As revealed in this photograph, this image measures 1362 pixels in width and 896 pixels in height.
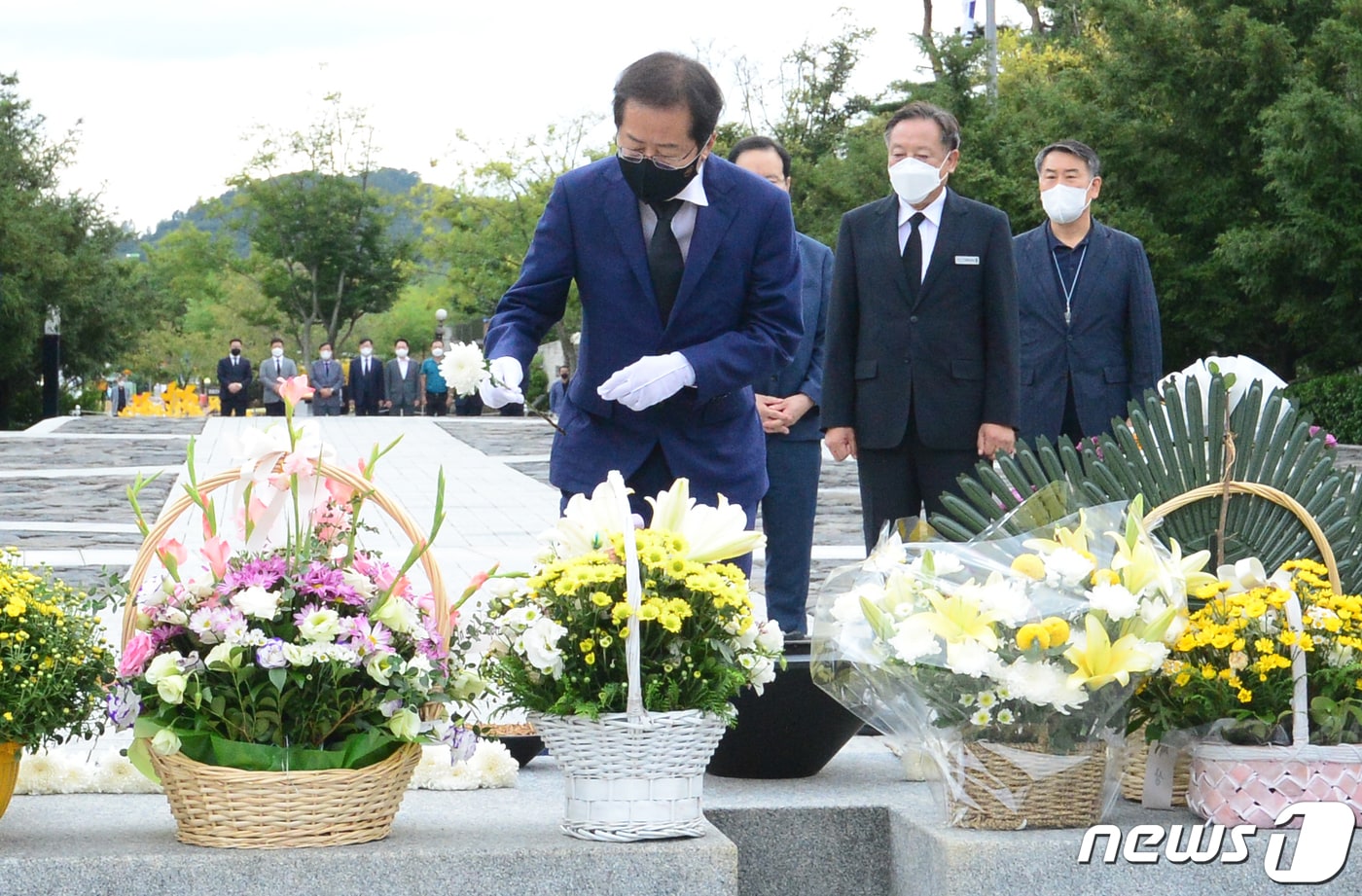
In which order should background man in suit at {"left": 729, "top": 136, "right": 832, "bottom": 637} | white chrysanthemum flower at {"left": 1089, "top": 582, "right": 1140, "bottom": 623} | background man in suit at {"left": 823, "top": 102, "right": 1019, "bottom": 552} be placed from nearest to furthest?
1. white chrysanthemum flower at {"left": 1089, "top": 582, "right": 1140, "bottom": 623}
2. background man in suit at {"left": 823, "top": 102, "right": 1019, "bottom": 552}
3. background man in suit at {"left": 729, "top": 136, "right": 832, "bottom": 637}

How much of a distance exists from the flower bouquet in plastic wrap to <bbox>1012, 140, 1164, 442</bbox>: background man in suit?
2.41m

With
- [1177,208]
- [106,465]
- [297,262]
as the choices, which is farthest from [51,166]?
[1177,208]

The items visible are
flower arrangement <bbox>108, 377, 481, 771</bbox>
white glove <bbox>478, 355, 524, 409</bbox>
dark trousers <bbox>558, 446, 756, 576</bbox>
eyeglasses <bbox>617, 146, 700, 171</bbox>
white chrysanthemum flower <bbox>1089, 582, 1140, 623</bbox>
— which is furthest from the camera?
dark trousers <bbox>558, 446, 756, 576</bbox>

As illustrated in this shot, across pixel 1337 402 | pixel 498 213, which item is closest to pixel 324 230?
pixel 498 213

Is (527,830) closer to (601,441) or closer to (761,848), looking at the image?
(761,848)

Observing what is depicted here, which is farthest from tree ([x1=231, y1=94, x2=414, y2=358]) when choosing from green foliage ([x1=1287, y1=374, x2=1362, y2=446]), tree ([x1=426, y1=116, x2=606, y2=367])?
green foliage ([x1=1287, y1=374, x2=1362, y2=446])

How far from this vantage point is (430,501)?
13.6 metres

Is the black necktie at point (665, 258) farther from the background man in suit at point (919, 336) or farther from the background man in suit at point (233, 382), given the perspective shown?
the background man in suit at point (233, 382)

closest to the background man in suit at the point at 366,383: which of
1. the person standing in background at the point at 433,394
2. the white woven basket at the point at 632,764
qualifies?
the person standing in background at the point at 433,394

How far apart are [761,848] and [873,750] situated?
0.94 meters

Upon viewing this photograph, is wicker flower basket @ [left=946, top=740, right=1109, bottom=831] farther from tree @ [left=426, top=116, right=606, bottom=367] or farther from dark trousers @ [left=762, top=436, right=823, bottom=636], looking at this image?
tree @ [left=426, top=116, right=606, bottom=367]

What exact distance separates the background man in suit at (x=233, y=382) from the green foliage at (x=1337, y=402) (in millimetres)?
17869

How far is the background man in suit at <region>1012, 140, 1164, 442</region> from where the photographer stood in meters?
5.63

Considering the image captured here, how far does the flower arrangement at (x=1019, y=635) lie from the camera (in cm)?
304
